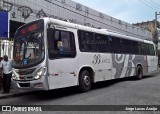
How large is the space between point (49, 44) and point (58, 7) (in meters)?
11.9

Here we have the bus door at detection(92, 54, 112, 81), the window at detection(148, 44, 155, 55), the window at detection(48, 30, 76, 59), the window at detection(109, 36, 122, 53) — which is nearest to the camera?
the window at detection(48, 30, 76, 59)

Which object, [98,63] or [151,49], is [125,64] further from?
[151,49]

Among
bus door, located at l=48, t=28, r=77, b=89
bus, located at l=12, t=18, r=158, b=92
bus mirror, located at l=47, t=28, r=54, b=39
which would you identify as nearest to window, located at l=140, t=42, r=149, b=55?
bus, located at l=12, t=18, r=158, b=92

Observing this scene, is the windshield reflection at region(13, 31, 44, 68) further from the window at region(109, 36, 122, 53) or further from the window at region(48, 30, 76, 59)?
the window at region(109, 36, 122, 53)

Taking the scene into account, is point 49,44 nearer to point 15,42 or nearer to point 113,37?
point 15,42

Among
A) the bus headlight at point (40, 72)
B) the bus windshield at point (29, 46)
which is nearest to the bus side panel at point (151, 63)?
the bus windshield at point (29, 46)

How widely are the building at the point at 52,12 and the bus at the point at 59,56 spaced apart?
4809 millimetres

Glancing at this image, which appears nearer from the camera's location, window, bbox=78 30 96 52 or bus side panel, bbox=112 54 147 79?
window, bbox=78 30 96 52

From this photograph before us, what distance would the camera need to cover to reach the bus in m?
9.09

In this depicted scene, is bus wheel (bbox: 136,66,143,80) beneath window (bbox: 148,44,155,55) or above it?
beneath

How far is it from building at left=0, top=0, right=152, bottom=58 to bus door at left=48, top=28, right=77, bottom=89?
5147mm

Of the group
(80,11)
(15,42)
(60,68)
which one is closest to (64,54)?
(60,68)

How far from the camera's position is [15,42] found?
10.4 meters

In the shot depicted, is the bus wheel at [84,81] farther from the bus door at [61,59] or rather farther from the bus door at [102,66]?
the bus door at [102,66]
